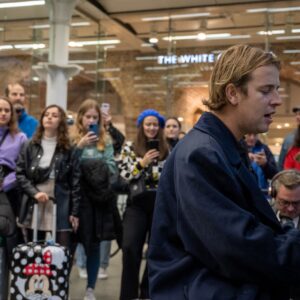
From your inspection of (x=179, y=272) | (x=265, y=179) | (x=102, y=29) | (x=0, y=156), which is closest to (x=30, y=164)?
(x=0, y=156)

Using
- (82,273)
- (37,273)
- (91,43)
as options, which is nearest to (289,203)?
(37,273)

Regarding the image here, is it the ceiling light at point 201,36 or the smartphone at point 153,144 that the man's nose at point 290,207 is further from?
the ceiling light at point 201,36

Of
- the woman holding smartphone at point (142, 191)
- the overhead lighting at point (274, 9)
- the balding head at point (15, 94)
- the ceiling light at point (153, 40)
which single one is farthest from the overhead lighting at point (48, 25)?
the woman holding smartphone at point (142, 191)

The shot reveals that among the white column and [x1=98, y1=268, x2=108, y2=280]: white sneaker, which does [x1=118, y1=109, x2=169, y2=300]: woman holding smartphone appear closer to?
[x1=98, y1=268, x2=108, y2=280]: white sneaker

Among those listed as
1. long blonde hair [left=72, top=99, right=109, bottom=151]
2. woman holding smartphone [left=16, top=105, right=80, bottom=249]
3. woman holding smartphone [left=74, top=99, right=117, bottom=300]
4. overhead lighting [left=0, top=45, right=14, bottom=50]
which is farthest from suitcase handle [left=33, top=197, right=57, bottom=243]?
overhead lighting [left=0, top=45, right=14, bottom=50]

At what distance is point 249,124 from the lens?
1.44 m

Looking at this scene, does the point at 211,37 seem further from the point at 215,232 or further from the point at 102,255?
the point at 215,232

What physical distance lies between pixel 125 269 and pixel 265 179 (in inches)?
75.1

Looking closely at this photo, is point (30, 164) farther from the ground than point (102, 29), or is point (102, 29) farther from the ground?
point (102, 29)

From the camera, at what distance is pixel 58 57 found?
866 centimetres

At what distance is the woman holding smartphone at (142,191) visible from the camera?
4.20 m

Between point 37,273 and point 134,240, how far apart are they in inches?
32.2

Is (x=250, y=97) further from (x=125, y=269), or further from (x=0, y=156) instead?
(x=0, y=156)

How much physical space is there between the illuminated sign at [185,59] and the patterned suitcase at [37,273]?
6568mm
